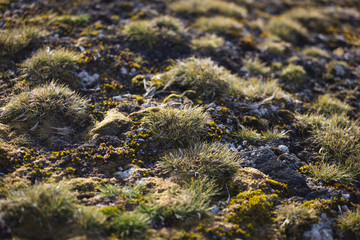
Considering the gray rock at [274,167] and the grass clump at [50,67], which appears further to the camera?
the grass clump at [50,67]

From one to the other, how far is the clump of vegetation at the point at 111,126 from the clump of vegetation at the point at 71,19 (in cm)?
370

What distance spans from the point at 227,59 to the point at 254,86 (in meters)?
1.41

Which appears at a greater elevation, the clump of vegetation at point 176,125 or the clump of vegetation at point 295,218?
the clump of vegetation at point 176,125

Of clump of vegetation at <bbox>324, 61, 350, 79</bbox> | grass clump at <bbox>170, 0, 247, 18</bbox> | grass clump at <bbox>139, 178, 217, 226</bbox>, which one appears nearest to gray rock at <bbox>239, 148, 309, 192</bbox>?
grass clump at <bbox>139, 178, 217, 226</bbox>

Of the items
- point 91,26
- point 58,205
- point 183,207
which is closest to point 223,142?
point 183,207

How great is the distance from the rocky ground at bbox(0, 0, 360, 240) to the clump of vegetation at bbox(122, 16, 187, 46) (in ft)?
0.12

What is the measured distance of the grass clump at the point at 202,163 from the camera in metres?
3.97

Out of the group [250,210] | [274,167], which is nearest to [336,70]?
[274,167]

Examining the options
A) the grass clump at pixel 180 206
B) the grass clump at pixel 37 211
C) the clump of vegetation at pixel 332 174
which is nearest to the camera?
the grass clump at pixel 37 211

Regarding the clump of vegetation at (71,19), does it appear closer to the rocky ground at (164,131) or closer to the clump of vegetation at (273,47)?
the rocky ground at (164,131)

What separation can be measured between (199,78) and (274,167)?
2.44 metres

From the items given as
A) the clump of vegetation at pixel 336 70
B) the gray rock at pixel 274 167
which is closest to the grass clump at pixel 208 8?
the clump of vegetation at pixel 336 70

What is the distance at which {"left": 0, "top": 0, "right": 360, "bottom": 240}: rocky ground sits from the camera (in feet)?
11.0

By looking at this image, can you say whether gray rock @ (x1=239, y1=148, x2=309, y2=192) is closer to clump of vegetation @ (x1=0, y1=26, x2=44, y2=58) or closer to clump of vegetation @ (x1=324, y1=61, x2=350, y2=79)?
Result: clump of vegetation @ (x1=324, y1=61, x2=350, y2=79)
